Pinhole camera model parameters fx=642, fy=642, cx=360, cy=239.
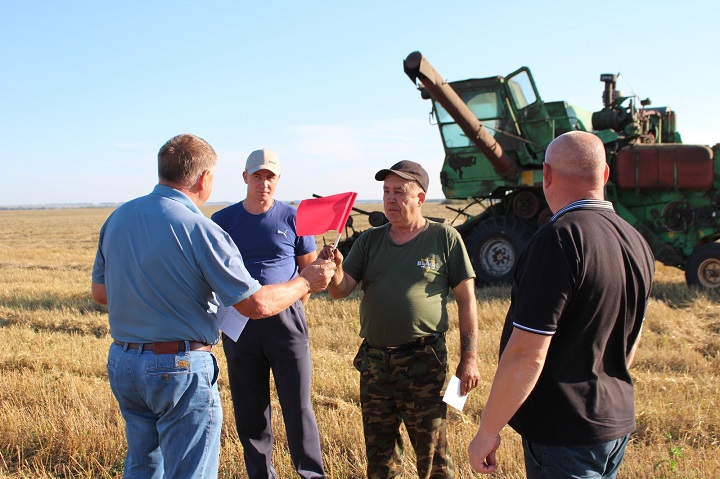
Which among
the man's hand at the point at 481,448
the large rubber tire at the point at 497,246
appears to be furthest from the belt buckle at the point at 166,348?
the large rubber tire at the point at 497,246

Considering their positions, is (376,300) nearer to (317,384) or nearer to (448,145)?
(317,384)

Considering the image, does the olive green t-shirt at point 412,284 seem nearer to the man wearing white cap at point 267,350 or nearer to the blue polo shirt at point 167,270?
→ the man wearing white cap at point 267,350

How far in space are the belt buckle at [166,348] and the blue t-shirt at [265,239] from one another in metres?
1.08

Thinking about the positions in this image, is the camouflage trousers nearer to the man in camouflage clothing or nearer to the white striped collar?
the man in camouflage clothing

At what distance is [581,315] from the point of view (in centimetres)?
204

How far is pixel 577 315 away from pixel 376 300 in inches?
53.3

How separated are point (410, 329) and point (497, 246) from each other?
7.72m

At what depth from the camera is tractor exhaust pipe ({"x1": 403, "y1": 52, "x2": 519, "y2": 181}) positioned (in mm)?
8000

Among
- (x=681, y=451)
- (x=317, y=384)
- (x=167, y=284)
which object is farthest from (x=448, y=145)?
(x=167, y=284)

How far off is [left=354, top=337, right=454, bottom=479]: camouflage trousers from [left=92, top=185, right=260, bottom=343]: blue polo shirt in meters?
0.93

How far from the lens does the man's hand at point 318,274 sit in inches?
119

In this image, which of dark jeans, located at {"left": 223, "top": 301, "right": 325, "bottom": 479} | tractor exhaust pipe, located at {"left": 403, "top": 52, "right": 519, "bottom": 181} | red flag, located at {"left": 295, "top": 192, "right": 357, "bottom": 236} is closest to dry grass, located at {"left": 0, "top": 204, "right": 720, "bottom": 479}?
dark jeans, located at {"left": 223, "top": 301, "right": 325, "bottom": 479}

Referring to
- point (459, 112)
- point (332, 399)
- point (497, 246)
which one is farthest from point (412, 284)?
point (497, 246)

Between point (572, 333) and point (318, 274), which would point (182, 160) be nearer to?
point (318, 274)
